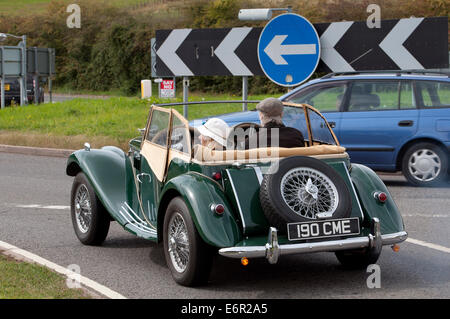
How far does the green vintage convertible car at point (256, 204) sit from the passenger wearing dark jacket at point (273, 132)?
24 cm

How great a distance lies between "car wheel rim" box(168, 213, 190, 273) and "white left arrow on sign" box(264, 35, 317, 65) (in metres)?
7.37

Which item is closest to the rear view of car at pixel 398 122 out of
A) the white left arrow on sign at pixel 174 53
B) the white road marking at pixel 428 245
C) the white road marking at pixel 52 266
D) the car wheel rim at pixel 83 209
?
the white left arrow on sign at pixel 174 53

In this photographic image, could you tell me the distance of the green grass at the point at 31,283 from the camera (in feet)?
18.8

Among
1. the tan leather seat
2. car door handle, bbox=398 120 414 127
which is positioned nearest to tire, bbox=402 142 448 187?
car door handle, bbox=398 120 414 127

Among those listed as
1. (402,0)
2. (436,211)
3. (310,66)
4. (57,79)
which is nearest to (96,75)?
(57,79)

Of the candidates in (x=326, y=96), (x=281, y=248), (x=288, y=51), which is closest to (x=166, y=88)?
(x=288, y=51)

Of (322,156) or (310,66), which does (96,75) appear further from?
(322,156)

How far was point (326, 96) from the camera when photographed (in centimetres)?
1238

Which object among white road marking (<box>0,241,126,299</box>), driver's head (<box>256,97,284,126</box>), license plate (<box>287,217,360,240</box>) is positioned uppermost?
driver's head (<box>256,97,284,126</box>)

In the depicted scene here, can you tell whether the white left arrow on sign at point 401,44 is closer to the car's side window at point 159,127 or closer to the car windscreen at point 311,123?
the car windscreen at point 311,123

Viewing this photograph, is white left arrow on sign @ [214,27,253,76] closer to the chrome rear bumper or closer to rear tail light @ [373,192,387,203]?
rear tail light @ [373,192,387,203]

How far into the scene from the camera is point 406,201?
10.4 meters

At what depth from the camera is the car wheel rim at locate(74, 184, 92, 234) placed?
26.1ft
